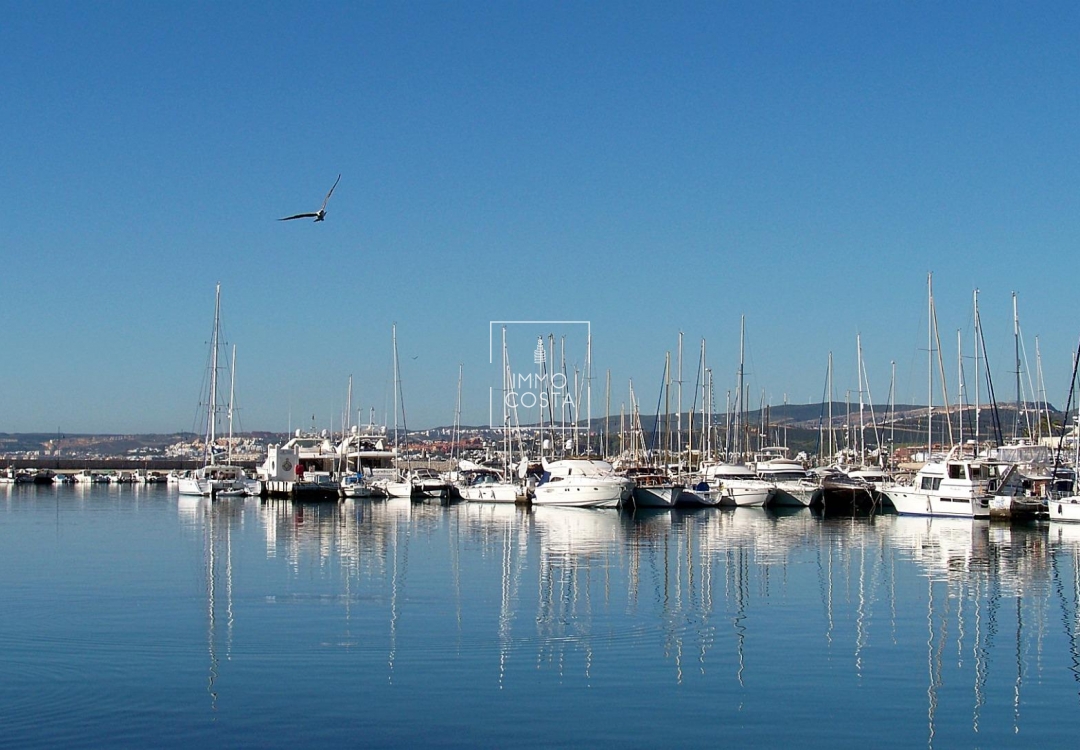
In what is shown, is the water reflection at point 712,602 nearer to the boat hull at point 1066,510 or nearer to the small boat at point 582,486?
the boat hull at point 1066,510

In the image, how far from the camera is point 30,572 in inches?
1331

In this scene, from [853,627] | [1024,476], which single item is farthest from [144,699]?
[1024,476]

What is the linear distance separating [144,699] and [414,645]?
542 centimetres

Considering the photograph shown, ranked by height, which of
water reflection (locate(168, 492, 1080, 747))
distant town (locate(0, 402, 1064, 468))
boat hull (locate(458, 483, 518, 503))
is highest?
distant town (locate(0, 402, 1064, 468))

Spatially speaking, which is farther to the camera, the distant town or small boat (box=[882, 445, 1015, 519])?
the distant town

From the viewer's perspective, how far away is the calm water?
16062 mm

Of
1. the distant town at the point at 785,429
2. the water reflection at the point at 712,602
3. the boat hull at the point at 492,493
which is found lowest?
the water reflection at the point at 712,602

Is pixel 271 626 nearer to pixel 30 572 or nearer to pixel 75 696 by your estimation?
pixel 75 696

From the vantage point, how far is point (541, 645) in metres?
21.7

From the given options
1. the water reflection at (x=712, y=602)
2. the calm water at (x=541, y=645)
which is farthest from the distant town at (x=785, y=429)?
the calm water at (x=541, y=645)

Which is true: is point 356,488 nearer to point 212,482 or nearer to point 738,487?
point 212,482

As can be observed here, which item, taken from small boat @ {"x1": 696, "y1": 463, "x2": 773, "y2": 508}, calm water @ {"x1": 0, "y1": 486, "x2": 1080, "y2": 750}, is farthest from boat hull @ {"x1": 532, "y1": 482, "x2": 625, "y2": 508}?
calm water @ {"x1": 0, "y1": 486, "x2": 1080, "y2": 750}

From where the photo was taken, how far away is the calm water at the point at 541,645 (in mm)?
16062

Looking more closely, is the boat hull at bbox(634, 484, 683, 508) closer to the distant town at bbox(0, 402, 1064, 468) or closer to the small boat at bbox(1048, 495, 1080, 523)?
the distant town at bbox(0, 402, 1064, 468)
